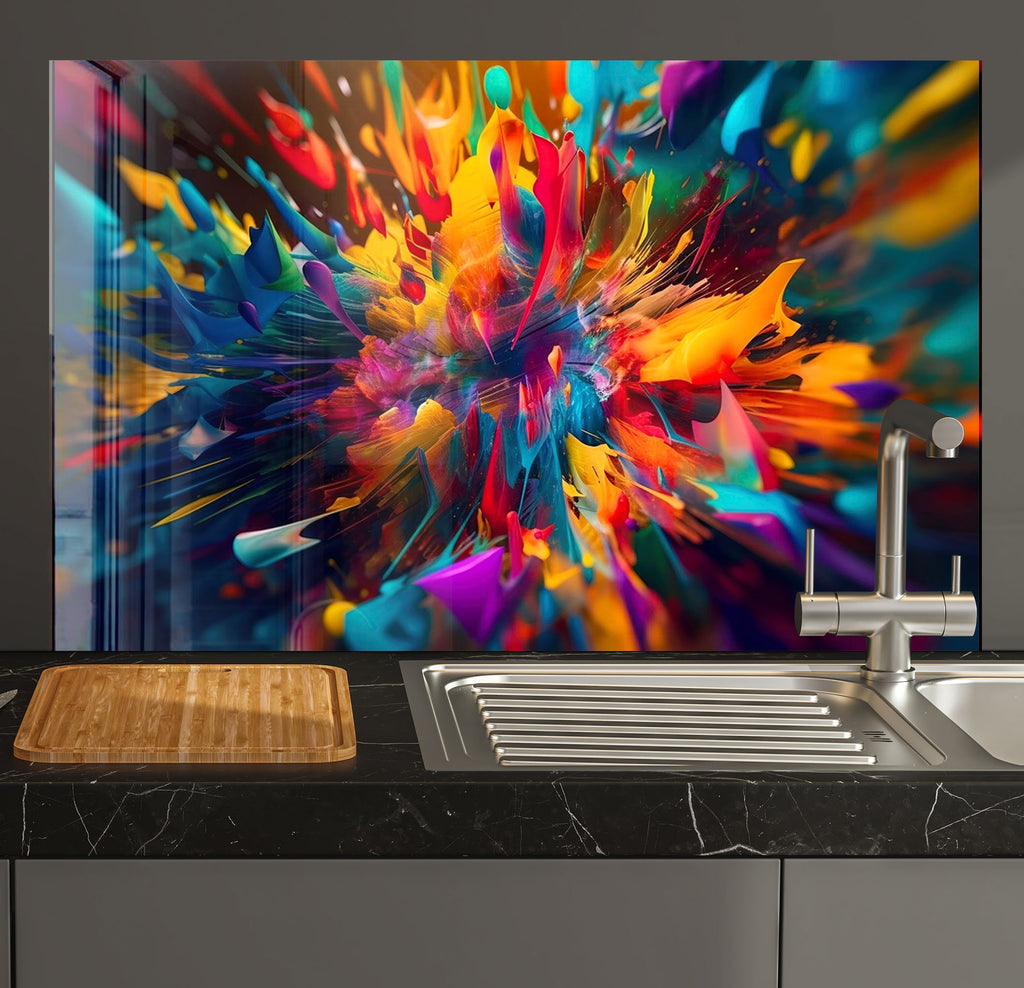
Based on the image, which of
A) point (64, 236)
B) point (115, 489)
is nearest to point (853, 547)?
point (115, 489)

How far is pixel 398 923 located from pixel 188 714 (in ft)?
1.11

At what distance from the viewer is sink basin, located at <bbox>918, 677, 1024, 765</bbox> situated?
1579 mm

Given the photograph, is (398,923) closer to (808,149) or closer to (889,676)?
(889,676)

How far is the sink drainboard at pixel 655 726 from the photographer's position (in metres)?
1.29

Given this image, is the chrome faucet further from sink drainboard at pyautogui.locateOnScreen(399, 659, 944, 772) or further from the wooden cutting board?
the wooden cutting board

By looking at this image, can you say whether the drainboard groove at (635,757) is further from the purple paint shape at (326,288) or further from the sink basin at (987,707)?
the purple paint shape at (326,288)

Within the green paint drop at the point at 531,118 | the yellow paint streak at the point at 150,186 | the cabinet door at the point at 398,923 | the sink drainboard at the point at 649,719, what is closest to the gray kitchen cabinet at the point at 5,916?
the cabinet door at the point at 398,923

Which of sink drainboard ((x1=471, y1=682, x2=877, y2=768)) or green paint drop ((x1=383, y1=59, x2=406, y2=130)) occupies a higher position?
green paint drop ((x1=383, y1=59, x2=406, y2=130))

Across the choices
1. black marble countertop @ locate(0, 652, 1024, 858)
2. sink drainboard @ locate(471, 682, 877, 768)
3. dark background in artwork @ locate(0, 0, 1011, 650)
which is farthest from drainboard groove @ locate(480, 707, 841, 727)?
dark background in artwork @ locate(0, 0, 1011, 650)

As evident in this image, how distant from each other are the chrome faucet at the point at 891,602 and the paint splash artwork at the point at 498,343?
0.19 metres

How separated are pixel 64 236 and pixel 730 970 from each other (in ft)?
4.04

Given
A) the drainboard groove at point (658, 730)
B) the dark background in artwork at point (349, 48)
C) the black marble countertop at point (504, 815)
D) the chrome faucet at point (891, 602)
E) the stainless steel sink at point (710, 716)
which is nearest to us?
the black marble countertop at point (504, 815)

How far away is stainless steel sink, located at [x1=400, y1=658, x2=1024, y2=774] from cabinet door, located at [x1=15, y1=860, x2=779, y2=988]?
11 cm

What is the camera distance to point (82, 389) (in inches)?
65.6
